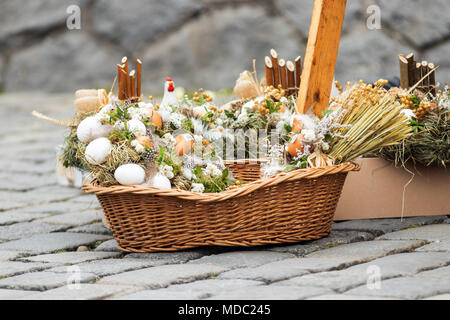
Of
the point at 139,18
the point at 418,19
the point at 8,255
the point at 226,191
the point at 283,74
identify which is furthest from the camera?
the point at 139,18

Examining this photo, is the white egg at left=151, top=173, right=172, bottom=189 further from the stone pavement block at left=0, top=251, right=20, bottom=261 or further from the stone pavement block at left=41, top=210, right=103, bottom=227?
the stone pavement block at left=41, top=210, right=103, bottom=227

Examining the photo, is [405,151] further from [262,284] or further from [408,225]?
[262,284]

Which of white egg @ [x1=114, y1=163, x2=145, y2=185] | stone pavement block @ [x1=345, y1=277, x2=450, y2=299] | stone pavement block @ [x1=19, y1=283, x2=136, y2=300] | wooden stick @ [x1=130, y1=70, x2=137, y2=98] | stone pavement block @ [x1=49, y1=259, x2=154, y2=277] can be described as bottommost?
stone pavement block @ [x1=345, y1=277, x2=450, y2=299]

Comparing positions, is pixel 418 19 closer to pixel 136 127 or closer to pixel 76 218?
pixel 76 218

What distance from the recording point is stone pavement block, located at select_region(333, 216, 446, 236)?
332 centimetres

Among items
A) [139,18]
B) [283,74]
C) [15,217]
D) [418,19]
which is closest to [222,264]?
[283,74]

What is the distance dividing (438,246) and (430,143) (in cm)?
65

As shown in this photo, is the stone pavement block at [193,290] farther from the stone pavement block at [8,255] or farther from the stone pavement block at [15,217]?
the stone pavement block at [15,217]

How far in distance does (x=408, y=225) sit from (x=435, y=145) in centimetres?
41

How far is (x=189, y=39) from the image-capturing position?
25.9 feet

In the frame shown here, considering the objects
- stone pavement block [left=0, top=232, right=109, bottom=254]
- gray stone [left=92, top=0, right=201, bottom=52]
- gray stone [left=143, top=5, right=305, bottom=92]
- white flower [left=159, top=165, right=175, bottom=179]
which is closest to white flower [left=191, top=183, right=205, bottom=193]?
white flower [left=159, top=165, right=175, bottom=179]

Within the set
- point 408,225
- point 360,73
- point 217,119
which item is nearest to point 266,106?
point 217,119

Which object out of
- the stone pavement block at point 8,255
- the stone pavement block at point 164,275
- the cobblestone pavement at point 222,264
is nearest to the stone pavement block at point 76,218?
the cobblestone pavement at point 222,264

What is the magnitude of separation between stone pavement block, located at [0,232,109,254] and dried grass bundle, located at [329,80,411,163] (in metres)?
1.28
